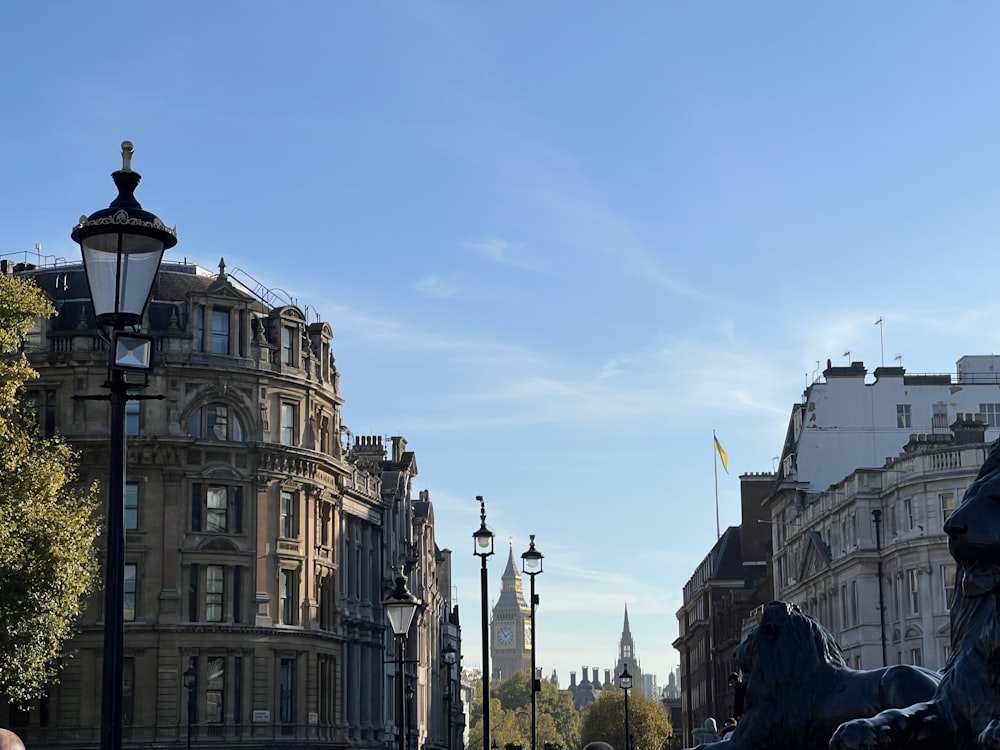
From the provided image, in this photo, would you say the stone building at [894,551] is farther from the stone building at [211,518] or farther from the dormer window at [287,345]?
the dormer window at [287,345]

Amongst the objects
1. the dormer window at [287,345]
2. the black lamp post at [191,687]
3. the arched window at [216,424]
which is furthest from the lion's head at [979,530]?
the dormer window at [287,345]

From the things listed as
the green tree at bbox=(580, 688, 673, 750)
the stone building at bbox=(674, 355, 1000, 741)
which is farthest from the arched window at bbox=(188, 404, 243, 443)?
the green tree at bbox=(580, 688, 673, 750)

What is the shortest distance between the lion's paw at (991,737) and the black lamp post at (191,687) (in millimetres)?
52104

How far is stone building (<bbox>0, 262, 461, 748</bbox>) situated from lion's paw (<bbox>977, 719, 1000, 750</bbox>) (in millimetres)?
55933

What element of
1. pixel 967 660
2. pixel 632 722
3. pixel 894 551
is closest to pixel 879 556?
pixel 894 551

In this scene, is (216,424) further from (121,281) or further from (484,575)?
(121,281)

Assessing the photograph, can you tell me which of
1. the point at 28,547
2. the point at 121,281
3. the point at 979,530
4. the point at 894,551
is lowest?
the point at 979,530

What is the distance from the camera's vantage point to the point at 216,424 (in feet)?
205

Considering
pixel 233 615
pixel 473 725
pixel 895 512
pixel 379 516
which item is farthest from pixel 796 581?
pixel 473 725

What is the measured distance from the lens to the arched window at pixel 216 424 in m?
62.0

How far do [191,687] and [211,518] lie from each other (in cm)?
821

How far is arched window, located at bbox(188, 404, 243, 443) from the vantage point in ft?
203

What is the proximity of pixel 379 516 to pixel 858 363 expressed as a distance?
26.5 meters

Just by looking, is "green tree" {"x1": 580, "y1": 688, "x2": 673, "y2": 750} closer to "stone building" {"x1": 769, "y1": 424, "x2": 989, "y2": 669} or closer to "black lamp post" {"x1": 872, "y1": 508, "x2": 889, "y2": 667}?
"stone building" {"x1": 769, "y1": 424, "x2": 989, "y2": 669}
